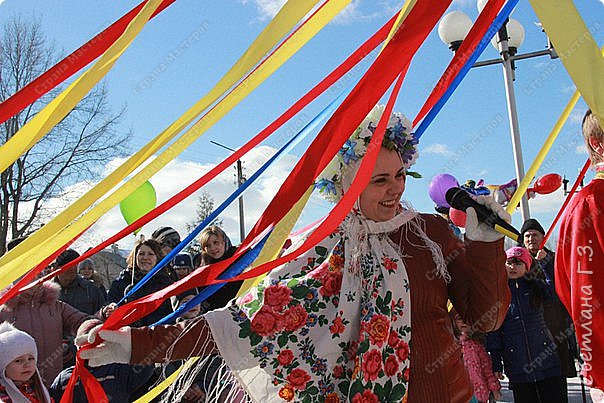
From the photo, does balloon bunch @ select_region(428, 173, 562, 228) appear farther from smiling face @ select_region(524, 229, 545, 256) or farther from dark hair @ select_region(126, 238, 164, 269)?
dark hair @ select_region(126, 238, 164, 269)

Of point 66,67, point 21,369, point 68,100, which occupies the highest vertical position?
point 66,67

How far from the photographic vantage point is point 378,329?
77.2 inches

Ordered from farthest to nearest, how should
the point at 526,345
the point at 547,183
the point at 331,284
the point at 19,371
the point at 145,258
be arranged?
1. the point at 547,183
2. the point at 526,345
3. the point at 145,258
4. the point at 19,371
5. the point at 331,284

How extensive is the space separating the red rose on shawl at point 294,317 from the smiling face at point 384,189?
0.46 m

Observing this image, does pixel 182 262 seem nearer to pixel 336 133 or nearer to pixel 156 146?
pixel 156 146

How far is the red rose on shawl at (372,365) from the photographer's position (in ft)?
6.26

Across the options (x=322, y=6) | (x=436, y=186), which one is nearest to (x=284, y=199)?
(x=322, y=6)

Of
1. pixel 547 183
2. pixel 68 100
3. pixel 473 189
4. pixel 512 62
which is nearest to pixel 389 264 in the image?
pixel 68 100

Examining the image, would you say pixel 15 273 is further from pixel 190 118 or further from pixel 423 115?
pixel 423 115

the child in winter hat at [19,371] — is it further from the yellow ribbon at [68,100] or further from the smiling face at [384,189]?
the smiling face at [384,189]

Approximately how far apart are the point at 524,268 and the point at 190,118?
338 centimetres

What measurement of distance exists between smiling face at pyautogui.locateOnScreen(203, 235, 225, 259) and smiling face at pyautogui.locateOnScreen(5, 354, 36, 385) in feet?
5.20

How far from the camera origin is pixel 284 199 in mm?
1747

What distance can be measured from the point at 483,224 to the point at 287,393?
88 cm
